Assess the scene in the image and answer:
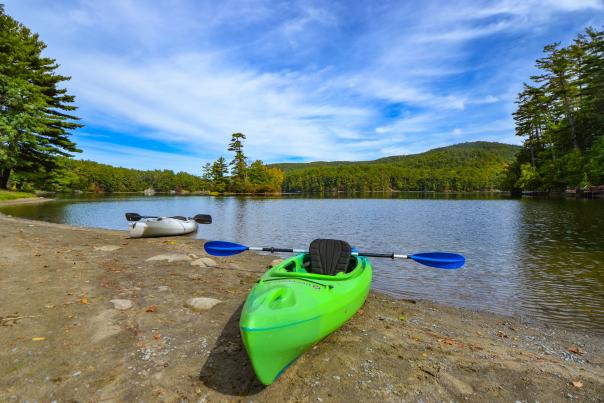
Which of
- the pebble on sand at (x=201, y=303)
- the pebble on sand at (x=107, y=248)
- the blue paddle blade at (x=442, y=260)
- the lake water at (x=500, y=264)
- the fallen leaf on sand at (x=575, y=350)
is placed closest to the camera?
the fallen leaf on sand at (x=575, y=350)

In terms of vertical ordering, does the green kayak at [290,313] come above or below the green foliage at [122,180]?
below

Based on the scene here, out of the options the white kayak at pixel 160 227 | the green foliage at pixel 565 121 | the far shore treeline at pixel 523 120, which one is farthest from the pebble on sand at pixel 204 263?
the green foliage at pixel 565 121

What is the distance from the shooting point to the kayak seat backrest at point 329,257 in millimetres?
6633

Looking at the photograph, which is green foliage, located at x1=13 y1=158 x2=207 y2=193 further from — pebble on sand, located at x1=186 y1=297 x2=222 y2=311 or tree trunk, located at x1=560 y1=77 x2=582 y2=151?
pebble on sand, located at x1=186 y1=297 x2=222 y2=311

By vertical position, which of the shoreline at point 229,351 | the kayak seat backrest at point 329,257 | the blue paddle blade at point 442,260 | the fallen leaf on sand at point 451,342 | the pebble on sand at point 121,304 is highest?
the kayak seat backrest at point 329,257

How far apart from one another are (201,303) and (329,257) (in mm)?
2766

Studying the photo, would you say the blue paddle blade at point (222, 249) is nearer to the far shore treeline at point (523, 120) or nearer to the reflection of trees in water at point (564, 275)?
the reflection of trees in water at point (564, 275)

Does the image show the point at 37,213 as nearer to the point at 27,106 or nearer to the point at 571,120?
the point at 27,106

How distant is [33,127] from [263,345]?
41476 mm

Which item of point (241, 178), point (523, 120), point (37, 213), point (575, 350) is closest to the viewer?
point (575, 350)

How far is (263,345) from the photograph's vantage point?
11.8 ft

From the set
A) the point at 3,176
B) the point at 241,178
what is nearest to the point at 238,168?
the point at 241,178

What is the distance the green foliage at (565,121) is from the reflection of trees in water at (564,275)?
26557 mm

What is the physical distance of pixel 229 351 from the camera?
15.5ft
